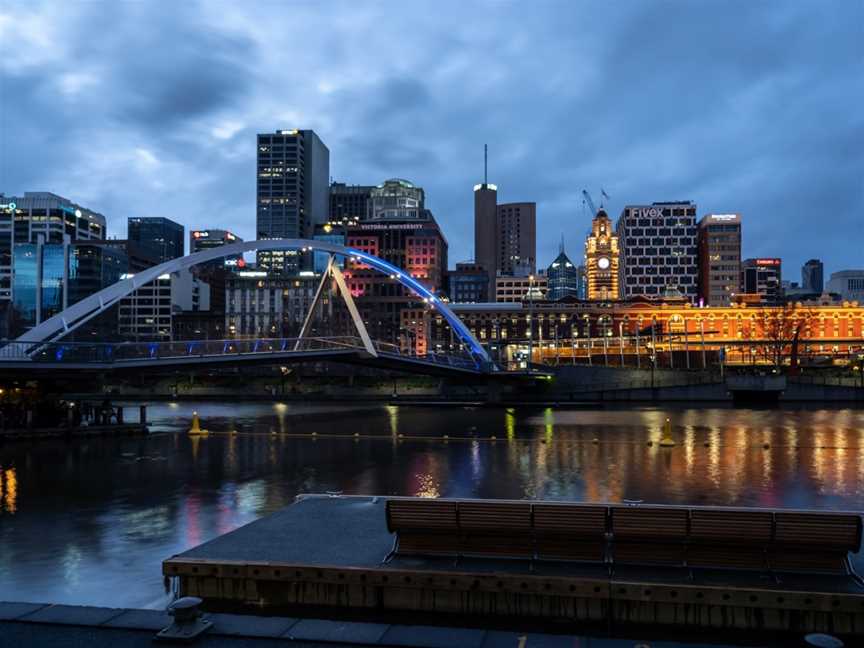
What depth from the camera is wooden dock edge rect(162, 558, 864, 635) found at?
10742 millimetres

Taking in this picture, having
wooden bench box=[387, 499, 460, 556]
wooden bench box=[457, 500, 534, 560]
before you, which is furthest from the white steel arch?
wooden bench box=[457, 500, 534, 560]

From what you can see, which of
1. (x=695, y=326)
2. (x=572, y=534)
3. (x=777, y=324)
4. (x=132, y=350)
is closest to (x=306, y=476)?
(x=572, y=534)

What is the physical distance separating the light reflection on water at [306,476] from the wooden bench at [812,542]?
9845mm

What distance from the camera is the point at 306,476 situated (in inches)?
1121

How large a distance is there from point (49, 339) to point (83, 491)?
2290 centimetres

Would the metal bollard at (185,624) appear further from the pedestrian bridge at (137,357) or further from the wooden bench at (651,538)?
the pedestrian bridge at (137,357)

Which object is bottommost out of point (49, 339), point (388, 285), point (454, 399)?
point (454, 399)

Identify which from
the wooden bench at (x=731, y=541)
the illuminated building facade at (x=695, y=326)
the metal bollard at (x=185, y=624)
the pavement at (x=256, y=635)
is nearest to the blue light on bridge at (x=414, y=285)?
the wooden bench at (x=731, y=541)

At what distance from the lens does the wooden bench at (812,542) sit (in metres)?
11.5

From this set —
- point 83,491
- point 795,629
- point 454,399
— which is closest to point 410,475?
point 83,491

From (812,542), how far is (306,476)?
19983 mm

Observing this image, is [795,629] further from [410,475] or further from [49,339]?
[49,339]

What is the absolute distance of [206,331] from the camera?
172 meters

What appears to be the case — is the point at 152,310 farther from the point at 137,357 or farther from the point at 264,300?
the point at 137,357
